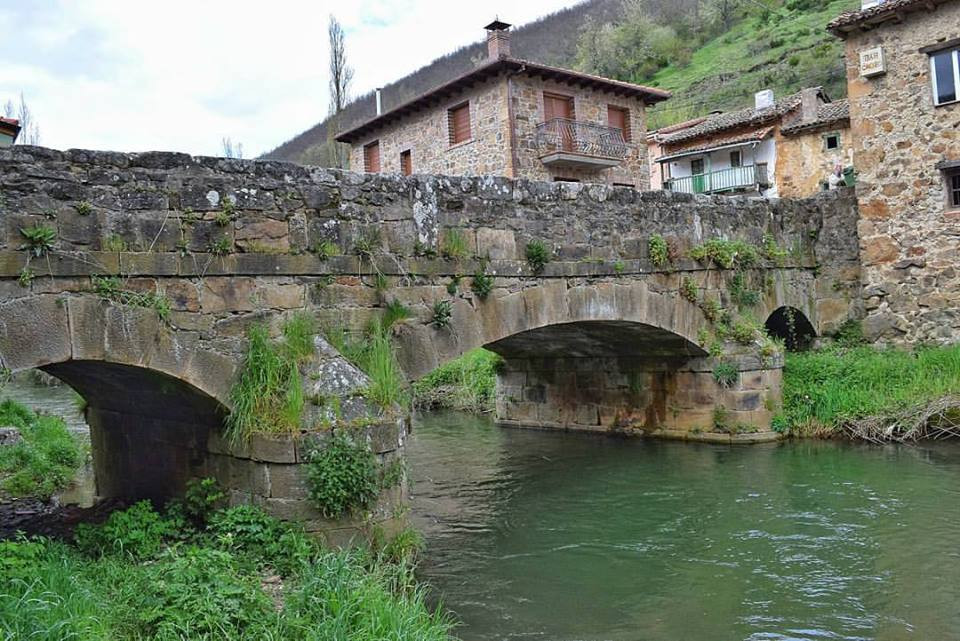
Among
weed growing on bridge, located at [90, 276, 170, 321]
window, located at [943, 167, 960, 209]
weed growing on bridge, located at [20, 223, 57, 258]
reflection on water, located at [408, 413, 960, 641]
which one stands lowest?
reflection on water, located at [408, 413, 960, 641]

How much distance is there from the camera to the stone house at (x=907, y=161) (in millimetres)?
13180

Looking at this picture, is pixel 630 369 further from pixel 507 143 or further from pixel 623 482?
pixel 507 143

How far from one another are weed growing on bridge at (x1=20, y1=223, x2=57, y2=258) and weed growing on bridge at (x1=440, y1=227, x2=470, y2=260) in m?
3.73

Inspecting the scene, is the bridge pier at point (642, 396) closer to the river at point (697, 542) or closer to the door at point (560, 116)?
the river at point (697, 542)

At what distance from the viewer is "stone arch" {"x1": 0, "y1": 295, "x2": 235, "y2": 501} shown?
5.85m

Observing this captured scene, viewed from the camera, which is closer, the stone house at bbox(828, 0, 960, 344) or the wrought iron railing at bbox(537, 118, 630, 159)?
the stone house at bbox(828, 0, 960, 344)

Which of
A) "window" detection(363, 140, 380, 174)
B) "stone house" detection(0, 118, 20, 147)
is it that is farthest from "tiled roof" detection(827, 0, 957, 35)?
"window" detection(363, 140, 380, 174)

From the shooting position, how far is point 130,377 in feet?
23.1

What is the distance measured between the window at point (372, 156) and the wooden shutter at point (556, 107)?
23.7 ft

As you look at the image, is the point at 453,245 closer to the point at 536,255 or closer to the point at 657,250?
Answer: the point at 536,255

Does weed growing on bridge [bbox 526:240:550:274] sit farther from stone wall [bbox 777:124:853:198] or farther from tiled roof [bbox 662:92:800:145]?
tiled roof [bbox 662:92:800:145]

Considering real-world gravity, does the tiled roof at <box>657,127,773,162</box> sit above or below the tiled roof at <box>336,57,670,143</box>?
below

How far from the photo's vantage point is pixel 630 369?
13.5 metres

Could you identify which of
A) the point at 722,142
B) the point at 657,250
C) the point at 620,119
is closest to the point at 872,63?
the point at 657,250
